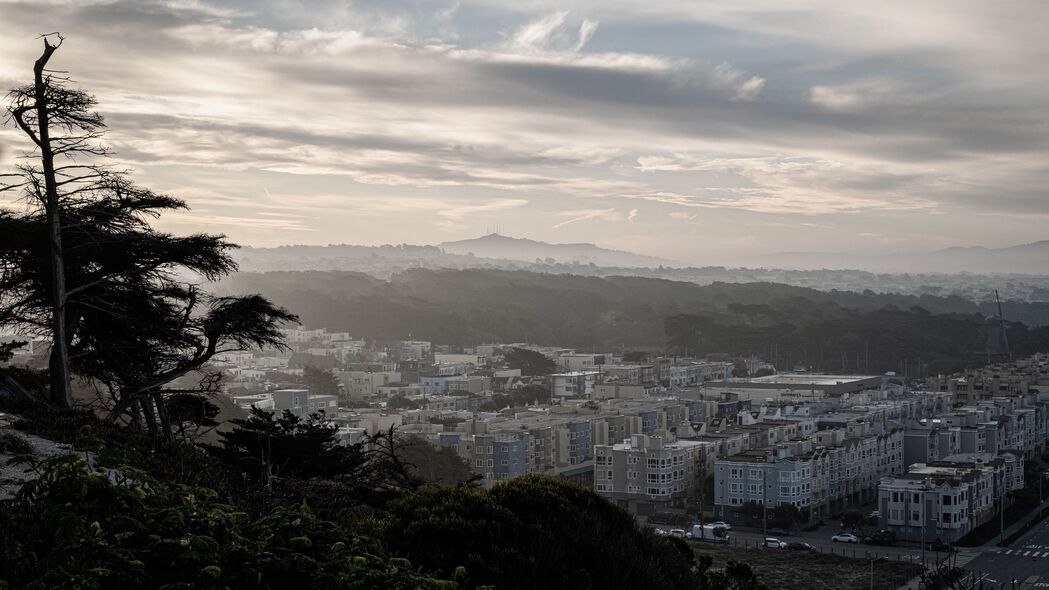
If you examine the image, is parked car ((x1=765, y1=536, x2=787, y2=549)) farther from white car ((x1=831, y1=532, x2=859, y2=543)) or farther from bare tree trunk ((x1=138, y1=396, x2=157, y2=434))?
bare tree trunk ((x1=138, y1=396, x2=157, y2=434))

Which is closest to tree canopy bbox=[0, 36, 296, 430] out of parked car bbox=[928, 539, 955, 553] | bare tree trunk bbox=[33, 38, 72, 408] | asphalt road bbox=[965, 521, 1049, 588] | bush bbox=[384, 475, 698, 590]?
bare tree trunk bbox=[33, 38, 72, 408]

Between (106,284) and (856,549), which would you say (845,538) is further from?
(106,284)

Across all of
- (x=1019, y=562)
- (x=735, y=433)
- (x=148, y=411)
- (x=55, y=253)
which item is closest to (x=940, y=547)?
(x=1019, y=562)

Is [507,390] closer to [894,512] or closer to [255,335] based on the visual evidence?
[894,512]

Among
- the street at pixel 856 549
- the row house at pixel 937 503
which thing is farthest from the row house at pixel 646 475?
the row house at pixel 937 503

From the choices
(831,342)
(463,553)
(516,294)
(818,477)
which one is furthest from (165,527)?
(516,294)

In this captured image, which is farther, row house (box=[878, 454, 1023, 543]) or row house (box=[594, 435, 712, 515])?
row house (box=[594, 435, 712, 515])
